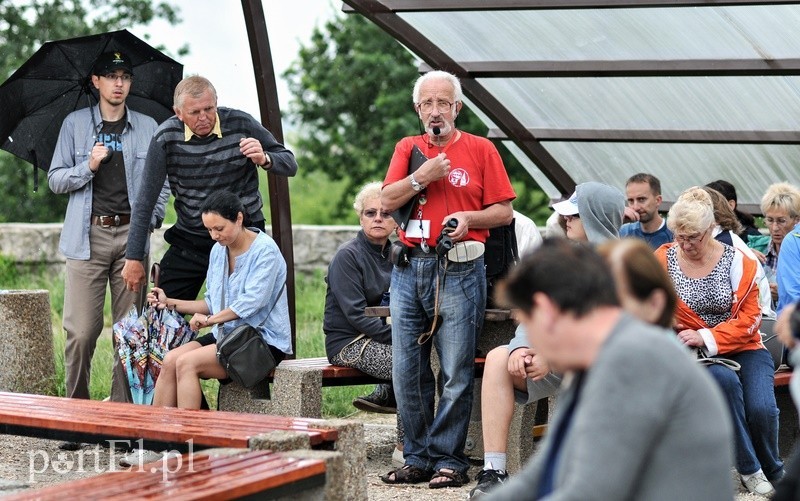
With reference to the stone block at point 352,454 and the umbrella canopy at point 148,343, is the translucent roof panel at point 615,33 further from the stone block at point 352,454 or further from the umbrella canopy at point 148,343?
the stone block at point 352,454

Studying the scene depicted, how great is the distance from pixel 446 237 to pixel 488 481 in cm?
114

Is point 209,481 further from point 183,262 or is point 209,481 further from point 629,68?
point 629,68

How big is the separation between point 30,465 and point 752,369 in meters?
3.85

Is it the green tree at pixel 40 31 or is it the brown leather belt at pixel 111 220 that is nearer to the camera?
the brown leather belt at pixel 111 220

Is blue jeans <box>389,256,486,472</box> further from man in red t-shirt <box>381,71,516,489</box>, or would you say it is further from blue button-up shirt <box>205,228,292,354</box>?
blue button-up shirt <box>205,228,292,354</box>

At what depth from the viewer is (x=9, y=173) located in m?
19.5

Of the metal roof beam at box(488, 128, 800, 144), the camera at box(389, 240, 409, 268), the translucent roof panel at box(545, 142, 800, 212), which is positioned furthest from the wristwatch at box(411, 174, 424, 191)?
the translucent roof panel at box(545, 142, 800, 212)

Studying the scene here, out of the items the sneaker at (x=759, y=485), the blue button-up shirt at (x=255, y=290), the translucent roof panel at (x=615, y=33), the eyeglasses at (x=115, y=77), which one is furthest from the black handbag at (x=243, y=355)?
the translucent roof panel at (x=615, y=33)

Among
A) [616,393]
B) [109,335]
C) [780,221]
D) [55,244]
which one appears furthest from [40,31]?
[616,393]

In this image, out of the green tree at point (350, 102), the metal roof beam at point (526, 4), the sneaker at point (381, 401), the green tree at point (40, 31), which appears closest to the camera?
the sneaker at point (381, 401)

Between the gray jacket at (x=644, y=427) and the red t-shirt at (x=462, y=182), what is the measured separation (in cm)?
347

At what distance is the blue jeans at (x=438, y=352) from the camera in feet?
19.4

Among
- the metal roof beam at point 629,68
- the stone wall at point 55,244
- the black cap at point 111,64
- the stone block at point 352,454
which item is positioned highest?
the metal roof beam at point 629,68

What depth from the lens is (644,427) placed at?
7.78ft
